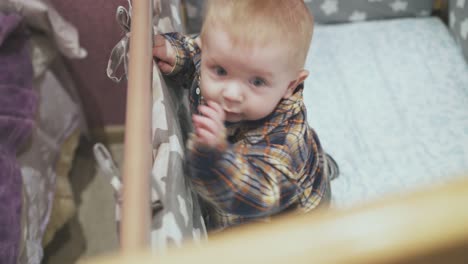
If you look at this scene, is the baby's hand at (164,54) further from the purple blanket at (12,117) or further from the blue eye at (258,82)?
the purple blanket at (12,117)

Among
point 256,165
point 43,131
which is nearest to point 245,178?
A: point 256,165

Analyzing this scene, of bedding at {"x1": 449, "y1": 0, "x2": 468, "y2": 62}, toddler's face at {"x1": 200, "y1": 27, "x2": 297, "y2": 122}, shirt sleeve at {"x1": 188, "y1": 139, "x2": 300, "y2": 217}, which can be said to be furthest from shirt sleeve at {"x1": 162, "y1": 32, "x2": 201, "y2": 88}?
bedding at {"x1": 449, "y1": 0, "x2": 468, "y2": 62}

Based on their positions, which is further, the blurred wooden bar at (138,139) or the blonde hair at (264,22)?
the blonde hair at (264,22)

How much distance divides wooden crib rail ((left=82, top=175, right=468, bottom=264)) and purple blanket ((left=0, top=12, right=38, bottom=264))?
0.66 metres

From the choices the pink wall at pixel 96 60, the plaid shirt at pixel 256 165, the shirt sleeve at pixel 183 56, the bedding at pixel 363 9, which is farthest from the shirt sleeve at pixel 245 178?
the bedding at pixel 363 9

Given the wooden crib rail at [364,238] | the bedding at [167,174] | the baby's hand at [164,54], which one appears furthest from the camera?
the baby's hand at [164,54]

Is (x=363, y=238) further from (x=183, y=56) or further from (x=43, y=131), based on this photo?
(x=43, y=131)

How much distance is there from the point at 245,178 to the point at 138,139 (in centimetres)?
18

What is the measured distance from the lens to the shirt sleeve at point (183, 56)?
2.69 ft

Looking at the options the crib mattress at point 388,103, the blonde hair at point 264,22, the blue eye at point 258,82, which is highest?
the blonde hair at point 264,22

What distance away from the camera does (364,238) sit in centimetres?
31

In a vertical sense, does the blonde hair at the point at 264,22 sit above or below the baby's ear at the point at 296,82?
above

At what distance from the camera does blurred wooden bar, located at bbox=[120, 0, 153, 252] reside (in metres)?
0.45

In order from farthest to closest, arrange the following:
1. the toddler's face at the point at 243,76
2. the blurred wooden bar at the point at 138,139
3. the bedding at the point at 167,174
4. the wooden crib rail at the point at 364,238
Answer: the toddler's face at the point at 243,76
the bedding at the point at 167,174
the blurred wooden bar at the point at 138,139
the wooden crib rail at the point at 364,238
